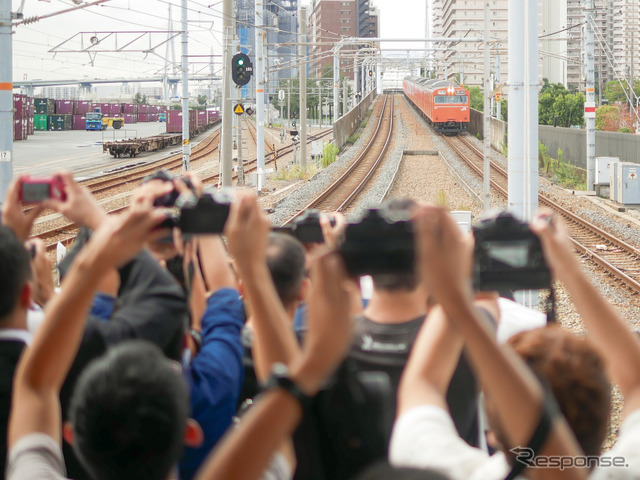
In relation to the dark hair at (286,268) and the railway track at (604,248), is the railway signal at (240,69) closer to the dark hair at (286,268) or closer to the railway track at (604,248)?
the railway track at (604,248)

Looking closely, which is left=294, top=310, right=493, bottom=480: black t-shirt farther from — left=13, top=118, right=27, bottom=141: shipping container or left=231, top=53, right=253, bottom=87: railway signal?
left=13, top=118, right=27, bottom=141: shipping container

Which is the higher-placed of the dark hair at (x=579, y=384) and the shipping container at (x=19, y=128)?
the shipping container at (x=19, y=128)

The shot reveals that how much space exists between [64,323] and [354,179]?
82.8 feet

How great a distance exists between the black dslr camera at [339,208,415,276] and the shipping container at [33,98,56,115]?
7538cm

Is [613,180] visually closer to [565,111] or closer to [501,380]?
[501,380]

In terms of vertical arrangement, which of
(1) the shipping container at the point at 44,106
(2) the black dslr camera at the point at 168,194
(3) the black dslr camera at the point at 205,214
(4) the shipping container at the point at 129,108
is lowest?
(3) the black dslr camera at the point at 205,214

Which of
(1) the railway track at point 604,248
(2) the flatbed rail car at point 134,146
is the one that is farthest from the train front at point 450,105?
(1) the railway track at point 604,248

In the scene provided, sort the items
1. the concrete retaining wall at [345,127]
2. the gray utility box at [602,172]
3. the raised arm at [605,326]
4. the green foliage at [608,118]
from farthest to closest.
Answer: the green foliage at [608,118], the concrete retaining wall at [345,127], the gray utility box at [602,172], the raised arm at [605,326]

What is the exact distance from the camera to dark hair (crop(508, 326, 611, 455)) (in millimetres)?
1794

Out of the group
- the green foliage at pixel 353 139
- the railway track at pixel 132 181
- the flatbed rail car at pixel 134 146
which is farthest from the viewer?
Result: the green foliage at pixel 353 139

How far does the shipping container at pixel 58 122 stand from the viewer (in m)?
73.4

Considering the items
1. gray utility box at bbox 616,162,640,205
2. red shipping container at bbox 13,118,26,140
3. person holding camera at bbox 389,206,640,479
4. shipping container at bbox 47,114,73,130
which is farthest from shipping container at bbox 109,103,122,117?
person holding camera at bbox 389,206,640,479

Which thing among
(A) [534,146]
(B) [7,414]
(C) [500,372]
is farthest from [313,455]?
(A) [534,146]

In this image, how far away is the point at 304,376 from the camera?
1.61 m
